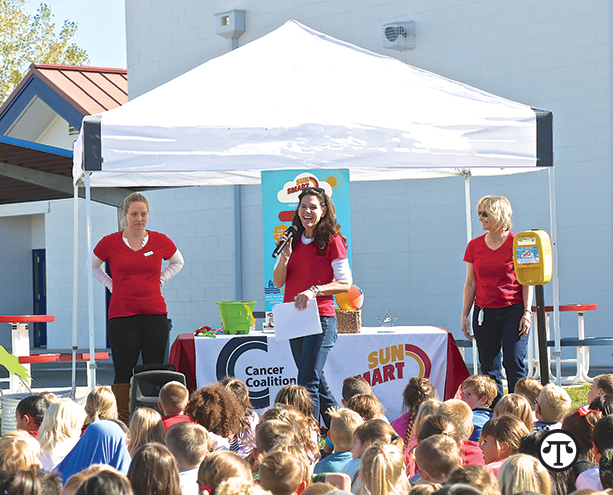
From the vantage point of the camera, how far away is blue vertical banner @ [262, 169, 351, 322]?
22.1 feet

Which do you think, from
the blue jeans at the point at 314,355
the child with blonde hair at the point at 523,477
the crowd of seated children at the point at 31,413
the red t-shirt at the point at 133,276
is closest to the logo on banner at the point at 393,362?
the blue jeans at the point at 314,355

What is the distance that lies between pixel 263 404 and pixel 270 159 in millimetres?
1854

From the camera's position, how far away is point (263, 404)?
6.16 meters

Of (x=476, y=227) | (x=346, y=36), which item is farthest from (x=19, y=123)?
(x=476, y=227)

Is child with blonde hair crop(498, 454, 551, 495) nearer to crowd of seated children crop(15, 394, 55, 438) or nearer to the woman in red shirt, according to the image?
crowd of seated children crop(15, 394, 55, 438)

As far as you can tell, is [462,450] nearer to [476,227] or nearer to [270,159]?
[270,159]

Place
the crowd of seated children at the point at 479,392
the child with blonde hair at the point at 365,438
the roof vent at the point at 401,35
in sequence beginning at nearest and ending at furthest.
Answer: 1. the child with blonde hair at the point at 365,438
2. the crowd of seated children at the point at 479,392
3. the roof vent at the point at 401,35

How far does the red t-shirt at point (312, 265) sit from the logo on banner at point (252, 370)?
1.12 metres

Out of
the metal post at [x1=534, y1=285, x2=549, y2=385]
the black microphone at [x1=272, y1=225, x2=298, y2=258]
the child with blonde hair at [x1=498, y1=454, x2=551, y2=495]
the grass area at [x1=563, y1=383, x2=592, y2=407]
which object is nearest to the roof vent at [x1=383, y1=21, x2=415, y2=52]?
the grass area at [x1=563, y1=383, x2=592, y2=407]

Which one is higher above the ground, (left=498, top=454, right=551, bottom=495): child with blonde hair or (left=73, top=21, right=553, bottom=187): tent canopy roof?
(left=73, top=21, right=553, bottom=187): tent canopy roof

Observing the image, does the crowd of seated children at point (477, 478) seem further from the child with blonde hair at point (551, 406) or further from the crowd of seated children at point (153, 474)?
the child with blonde hair at point (551, 406)

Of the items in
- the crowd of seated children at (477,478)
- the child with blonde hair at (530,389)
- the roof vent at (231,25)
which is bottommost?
the child with blonde hair at (530,389)

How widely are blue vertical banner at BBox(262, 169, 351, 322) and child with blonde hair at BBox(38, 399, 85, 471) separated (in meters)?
3.05

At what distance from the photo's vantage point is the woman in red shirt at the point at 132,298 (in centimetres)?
566
